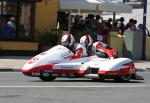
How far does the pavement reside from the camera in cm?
2518

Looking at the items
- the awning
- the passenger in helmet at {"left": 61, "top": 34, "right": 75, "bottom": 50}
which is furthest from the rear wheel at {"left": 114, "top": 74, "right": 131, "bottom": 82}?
the awning

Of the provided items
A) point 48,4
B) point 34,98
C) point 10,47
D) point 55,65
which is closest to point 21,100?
point 34,98

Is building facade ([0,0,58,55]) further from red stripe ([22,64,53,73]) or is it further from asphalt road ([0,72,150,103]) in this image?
red stripe ([22,64,53,73])

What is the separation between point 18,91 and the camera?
616 inches

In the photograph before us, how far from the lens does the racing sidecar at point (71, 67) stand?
18719mm

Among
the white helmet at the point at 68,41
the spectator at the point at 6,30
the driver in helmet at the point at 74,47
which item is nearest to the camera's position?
the driver in helmet at the point at 74,47

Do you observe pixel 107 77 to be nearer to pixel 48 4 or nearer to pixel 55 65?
pixel 55 65

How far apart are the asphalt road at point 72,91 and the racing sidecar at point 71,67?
0.87 ft

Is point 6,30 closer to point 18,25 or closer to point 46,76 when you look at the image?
point 18,25

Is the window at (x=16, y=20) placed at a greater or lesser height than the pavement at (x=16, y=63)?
greater

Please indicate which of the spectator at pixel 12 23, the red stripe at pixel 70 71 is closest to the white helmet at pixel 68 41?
the red stripe at pixel 70 71

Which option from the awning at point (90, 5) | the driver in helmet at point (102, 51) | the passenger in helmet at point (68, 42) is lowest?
the driver in helmet at point (102, 51)

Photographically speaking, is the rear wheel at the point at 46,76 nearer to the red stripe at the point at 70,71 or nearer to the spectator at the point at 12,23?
the red stripe at the point at 70,71

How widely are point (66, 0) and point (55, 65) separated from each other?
13069mm
